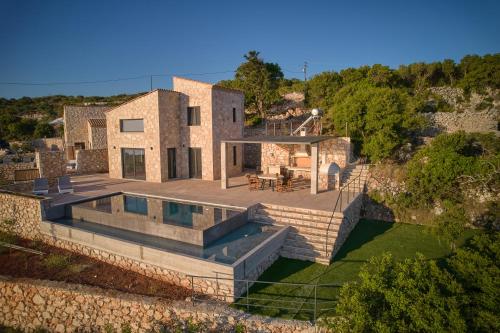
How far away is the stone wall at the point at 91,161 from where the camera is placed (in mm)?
23922

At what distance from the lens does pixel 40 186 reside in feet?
54.9

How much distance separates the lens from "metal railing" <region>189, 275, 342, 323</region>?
809 cm

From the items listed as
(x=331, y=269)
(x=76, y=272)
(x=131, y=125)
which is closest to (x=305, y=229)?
(x=331, y=269)

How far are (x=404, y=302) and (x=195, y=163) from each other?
1671cm

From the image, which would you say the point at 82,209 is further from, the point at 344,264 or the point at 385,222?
the point at 385,222

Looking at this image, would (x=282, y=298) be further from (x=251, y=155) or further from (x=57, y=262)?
(x=251, y=155)

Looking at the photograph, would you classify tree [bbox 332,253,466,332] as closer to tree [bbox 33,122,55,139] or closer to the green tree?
the green tree

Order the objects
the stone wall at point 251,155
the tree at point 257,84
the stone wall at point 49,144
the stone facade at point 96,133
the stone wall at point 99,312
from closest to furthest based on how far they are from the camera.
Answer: the stone wall at point 99,312 → the stone wall at point 251,155 → the stone facade at point 96,133 → the tree at point 257,84 → the stone wall at point 49,144

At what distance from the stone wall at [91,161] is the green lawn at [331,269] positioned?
19462 millimetres

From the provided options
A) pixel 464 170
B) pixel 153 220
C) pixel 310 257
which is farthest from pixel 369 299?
pixel 464 170

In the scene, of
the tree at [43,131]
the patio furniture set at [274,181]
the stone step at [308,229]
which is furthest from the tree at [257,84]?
the tree at [43,131]

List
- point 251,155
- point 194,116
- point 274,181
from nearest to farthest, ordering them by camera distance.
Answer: point 274,181 → point 194,116 → point 251,155

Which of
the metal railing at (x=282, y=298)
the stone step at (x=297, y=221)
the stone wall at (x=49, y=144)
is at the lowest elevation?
the metal railing at (x=282, y=298)

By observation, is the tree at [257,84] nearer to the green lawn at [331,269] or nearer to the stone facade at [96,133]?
the stone facade at [96,133]
